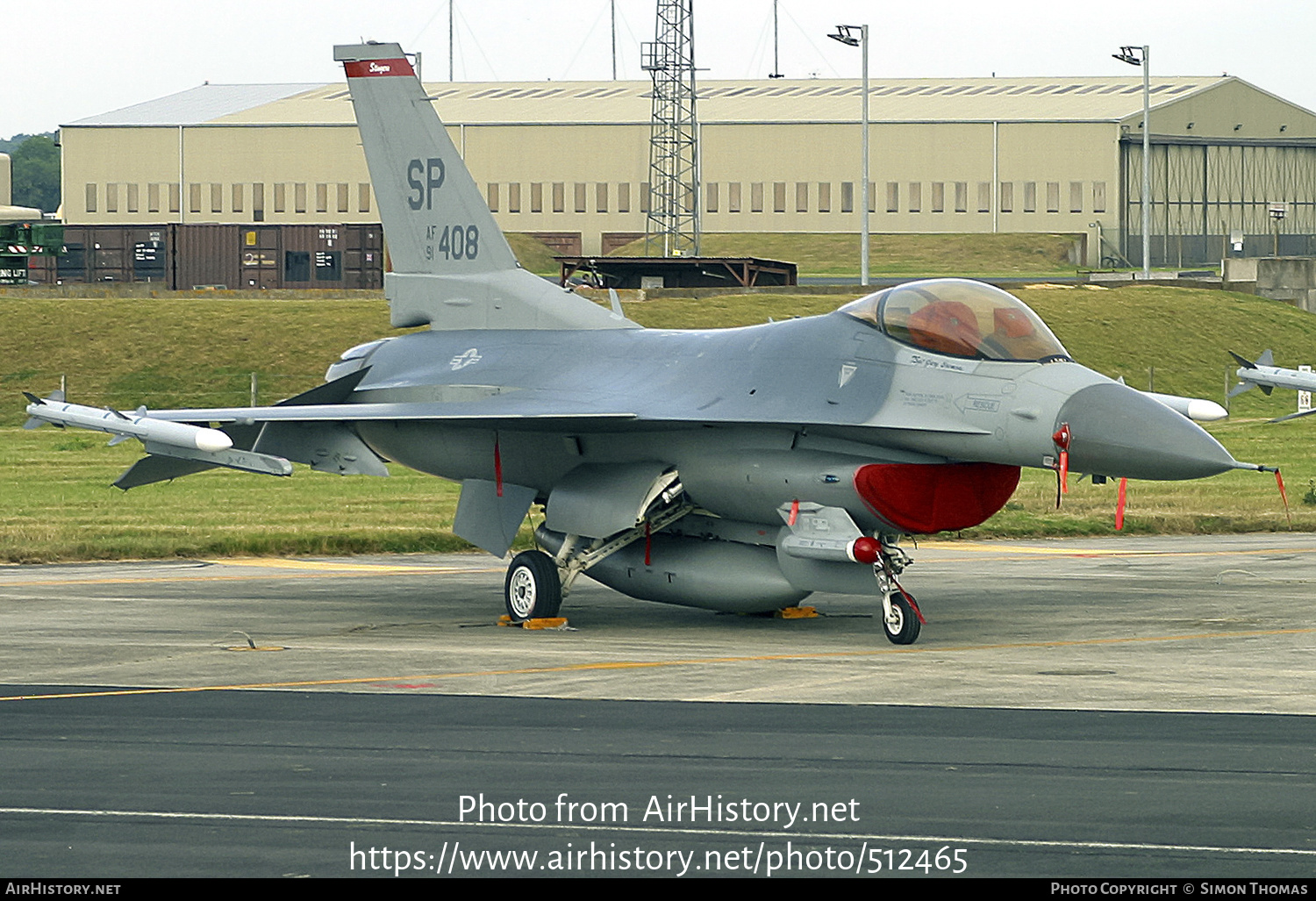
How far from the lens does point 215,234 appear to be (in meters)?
74.1

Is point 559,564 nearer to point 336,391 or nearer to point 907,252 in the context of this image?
point 336,391

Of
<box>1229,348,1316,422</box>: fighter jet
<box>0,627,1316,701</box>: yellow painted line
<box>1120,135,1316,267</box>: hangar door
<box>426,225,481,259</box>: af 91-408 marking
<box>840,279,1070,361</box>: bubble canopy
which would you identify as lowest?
<box>0,627,1316,701</box>: yellow painted line

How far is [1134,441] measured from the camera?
15.0 m

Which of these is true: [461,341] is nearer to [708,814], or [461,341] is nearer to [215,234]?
[708,814]

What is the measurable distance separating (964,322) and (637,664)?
422 cm

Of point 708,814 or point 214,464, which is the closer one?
point 708,814

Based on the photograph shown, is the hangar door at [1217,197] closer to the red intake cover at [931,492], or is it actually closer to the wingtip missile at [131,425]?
the red intake cover at [931,492]

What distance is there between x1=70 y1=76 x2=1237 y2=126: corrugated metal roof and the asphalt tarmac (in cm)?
7313

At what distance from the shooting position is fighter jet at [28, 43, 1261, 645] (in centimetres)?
1575

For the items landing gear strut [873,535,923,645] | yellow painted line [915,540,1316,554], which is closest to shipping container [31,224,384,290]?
yellow painted line [915,540,1316,554]

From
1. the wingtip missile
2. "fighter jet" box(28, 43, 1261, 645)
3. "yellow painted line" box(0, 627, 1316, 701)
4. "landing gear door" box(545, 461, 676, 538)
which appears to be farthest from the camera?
"landing gear door" box(545, 461, 676, 538)

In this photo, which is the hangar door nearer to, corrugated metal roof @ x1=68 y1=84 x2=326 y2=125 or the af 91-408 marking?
corrugated metal roof @ x1=68 y1=84 x2=326 y2=125

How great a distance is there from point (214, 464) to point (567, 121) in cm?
7822
